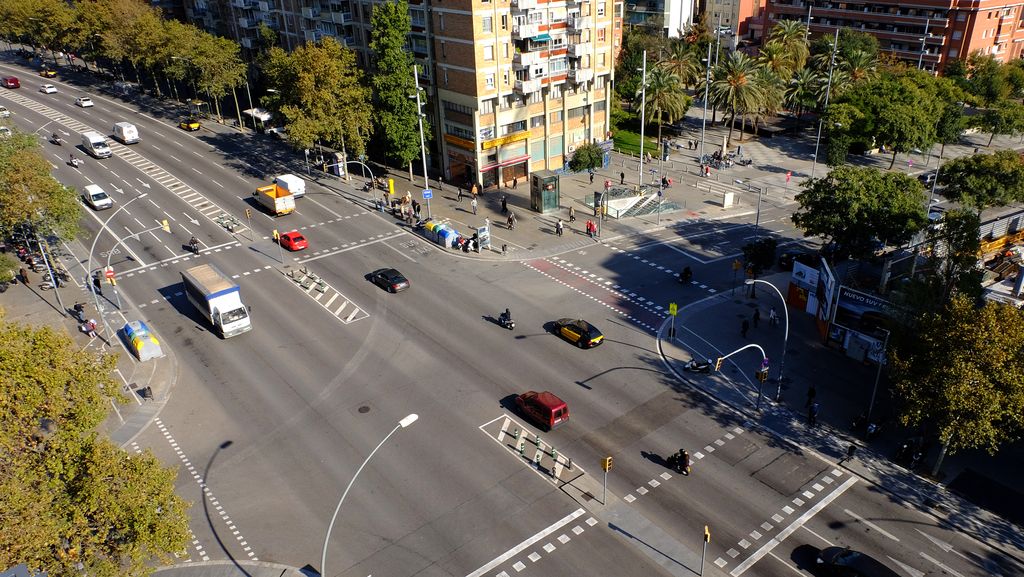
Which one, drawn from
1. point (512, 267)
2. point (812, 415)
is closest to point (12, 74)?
point (512, 267)

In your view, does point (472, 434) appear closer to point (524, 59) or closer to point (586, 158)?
point (524, 59)

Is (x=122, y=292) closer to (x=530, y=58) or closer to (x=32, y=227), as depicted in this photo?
(x=32, y=227)

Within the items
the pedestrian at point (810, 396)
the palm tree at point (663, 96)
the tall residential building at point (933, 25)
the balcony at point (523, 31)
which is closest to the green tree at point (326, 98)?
the balcony at point (523, 31)

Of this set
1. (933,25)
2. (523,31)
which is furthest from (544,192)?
(933,25)

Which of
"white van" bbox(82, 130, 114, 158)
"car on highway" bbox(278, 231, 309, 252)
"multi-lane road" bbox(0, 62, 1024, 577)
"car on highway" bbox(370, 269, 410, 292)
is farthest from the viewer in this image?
"white van" bbox(82, 130, 114, 158)

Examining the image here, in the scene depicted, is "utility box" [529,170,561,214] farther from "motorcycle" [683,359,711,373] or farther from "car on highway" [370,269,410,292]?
"motorcycle" [683,359,711,373]

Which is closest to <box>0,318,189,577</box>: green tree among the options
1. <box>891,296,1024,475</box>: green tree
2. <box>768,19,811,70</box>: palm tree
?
<box>891,296,1024,475</box>: green tree
